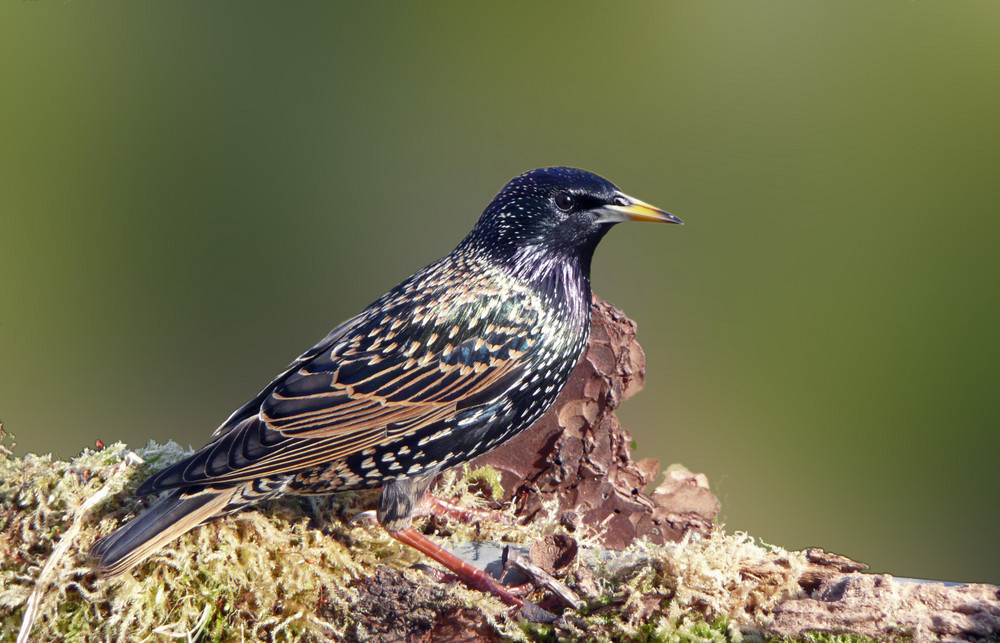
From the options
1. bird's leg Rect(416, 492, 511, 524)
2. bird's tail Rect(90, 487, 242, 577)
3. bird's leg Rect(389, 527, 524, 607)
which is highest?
bird's leg Rect(416, 492, 511, 524)

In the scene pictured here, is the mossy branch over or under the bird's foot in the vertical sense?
under

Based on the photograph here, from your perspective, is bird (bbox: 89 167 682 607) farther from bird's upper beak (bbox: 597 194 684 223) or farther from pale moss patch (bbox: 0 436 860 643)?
pale moss patch (bbox: 0 436 860 643)

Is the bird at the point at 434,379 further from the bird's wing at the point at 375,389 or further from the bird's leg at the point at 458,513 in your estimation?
the bird's leg at the point at 458,513

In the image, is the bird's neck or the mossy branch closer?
the mossy branch

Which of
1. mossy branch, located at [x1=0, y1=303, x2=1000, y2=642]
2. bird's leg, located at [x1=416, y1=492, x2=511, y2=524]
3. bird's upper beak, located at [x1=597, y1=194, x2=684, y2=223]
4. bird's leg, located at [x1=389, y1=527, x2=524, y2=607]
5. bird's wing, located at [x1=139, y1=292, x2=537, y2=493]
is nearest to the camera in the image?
mossy branch, located at [x1=0, y1=303, x2=1000, y2=642]

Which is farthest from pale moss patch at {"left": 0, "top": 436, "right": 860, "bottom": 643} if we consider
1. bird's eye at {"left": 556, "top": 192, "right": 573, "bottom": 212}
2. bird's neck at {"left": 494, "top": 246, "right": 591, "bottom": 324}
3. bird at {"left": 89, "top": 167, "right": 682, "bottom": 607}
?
bird's eye at {"left": 556, "top": 192, "right": 573, "bottom": 212}

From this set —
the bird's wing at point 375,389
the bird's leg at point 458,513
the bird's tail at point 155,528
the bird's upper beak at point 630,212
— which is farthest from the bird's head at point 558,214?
the bird's tail at point 155,528

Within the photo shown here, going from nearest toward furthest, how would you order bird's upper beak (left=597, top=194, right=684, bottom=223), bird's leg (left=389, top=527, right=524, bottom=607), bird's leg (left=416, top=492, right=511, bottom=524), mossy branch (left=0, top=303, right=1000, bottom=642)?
mossy branch (left=0, top=303, right=1000, bottom=642) → bird's leg (left=389, top=527, right=524, bottom=607) → bird's upper beak (left=597, top=194, right=684, bottom=223) → bird's leg (left=416, top=492, right=511, bottom=524)
